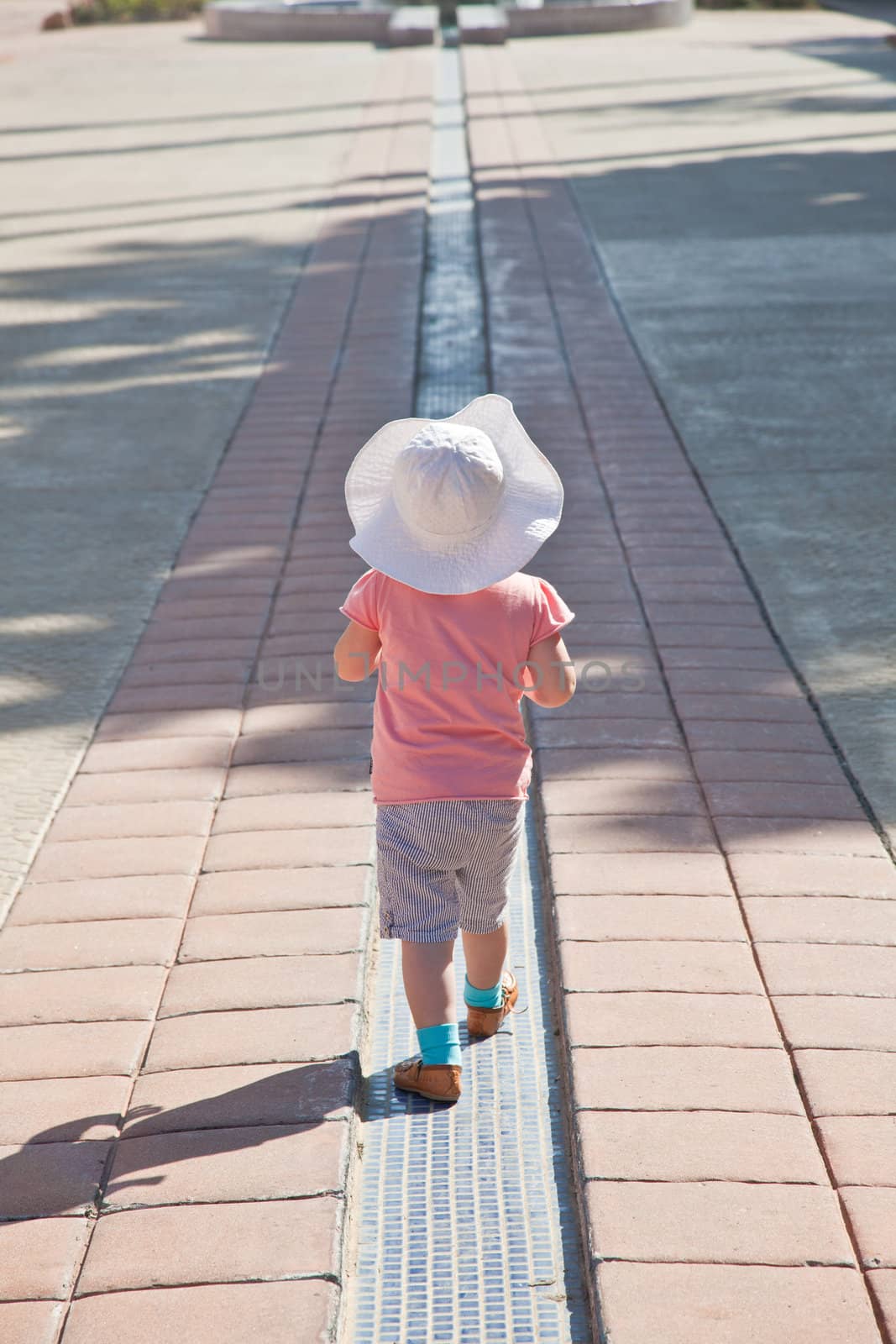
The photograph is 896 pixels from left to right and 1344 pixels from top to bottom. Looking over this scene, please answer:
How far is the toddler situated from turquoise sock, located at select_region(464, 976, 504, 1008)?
10cm

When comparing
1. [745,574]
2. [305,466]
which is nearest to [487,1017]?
[745,574]

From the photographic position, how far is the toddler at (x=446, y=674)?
2.14m

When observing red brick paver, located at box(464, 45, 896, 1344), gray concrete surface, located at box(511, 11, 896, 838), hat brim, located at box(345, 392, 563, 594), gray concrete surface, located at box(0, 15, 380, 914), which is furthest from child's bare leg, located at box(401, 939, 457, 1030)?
gray concrete surface, located at box(511, 11, 896, 838)

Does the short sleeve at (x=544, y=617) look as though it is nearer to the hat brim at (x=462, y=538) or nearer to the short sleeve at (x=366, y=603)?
the hat brim at (x=462, y=538)

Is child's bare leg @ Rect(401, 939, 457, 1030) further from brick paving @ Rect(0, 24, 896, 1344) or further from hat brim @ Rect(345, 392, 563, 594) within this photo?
hat brim @ Rect(345, 392, 563, 594)

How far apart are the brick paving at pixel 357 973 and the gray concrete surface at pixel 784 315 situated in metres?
0.20

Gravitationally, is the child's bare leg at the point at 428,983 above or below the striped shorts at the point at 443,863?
below

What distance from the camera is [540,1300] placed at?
74.6 inches

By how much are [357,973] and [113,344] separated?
4.64m

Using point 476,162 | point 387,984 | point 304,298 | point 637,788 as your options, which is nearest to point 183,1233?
point 387,984

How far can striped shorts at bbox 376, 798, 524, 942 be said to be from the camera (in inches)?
87.7

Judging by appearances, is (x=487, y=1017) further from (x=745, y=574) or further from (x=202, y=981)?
(x=745, y=574)

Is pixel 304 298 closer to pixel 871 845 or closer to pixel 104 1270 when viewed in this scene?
pixel 871 845

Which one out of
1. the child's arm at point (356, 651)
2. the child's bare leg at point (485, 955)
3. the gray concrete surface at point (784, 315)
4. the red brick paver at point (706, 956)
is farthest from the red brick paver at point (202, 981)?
the gray concrete surface at point (784, 315)
